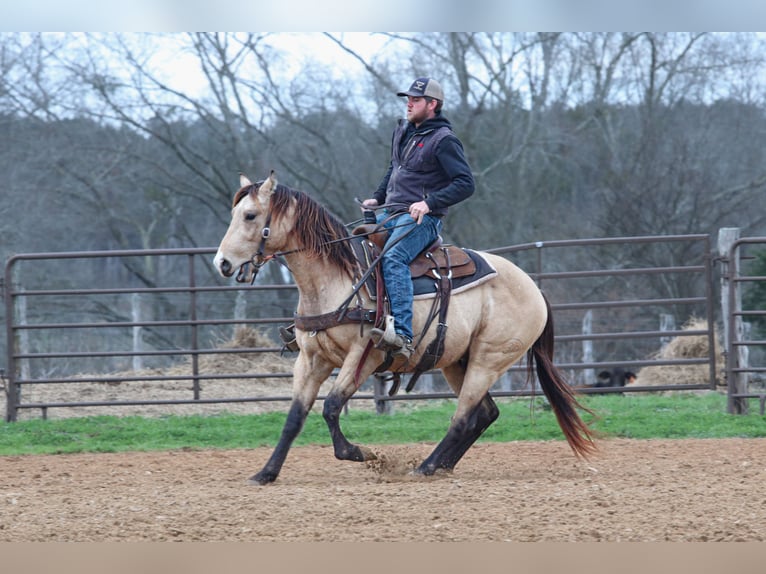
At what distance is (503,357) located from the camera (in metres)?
6.48

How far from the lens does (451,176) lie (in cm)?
614

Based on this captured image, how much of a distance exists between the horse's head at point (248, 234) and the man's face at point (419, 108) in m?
1.03

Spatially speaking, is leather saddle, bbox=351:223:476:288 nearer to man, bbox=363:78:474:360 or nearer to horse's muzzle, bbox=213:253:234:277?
man, bbox=363:78:474:360

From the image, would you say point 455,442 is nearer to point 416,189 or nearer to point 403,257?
point 403,257

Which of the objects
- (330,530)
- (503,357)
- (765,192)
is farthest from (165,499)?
(765,192)

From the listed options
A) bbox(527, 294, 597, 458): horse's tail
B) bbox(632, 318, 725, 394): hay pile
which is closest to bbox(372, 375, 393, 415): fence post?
bbox(527, 294, 597, 458): horse's tail

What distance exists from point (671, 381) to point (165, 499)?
360 inches

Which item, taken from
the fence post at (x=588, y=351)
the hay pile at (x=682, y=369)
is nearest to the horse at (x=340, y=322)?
the fence post at (x=588, y=351)

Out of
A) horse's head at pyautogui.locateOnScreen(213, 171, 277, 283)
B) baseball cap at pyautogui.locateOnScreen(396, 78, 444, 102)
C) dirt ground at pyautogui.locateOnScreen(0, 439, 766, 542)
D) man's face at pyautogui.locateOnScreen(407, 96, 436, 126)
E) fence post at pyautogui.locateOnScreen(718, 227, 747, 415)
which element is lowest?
dirt ground at pyautogui.locateOnScreen(0, 439, 766, 542)

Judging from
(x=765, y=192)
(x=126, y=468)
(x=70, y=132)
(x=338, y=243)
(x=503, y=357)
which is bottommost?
(x=126, y=468)

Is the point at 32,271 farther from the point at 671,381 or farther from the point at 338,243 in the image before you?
the point at 338,243

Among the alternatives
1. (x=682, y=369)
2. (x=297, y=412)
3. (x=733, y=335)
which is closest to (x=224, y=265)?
(x=297, y=412)

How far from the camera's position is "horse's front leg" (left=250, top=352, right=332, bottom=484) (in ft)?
19.4

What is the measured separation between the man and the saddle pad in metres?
0.17
